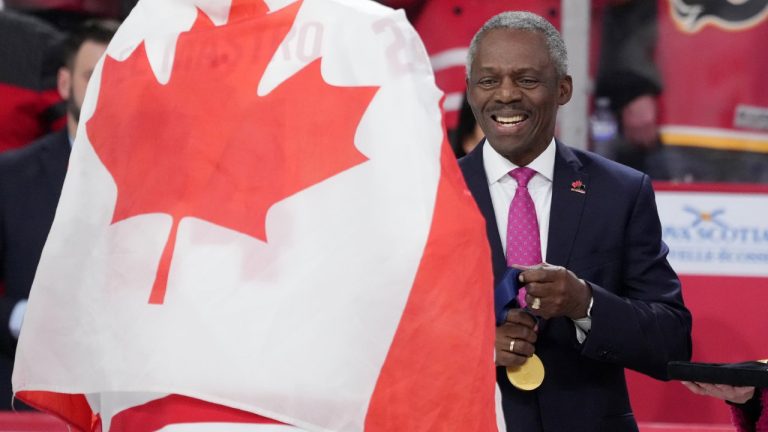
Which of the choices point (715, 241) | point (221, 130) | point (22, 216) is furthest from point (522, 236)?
point (22, 216)

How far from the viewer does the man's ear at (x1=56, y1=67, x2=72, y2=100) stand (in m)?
4.04

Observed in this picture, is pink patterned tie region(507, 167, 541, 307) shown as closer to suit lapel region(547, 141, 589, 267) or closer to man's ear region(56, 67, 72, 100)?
suit lapel region(547, 141, 589, 267)

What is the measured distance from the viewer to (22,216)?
362 centimetres

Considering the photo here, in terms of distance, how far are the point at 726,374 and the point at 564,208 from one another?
0.44m

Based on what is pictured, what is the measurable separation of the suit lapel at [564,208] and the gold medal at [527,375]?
8.0 inches

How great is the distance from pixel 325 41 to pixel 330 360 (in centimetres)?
42

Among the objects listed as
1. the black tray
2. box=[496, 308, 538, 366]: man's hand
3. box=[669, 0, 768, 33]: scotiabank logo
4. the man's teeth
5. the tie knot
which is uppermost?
box=[669, 0, 768, 33]: scotiabank logo

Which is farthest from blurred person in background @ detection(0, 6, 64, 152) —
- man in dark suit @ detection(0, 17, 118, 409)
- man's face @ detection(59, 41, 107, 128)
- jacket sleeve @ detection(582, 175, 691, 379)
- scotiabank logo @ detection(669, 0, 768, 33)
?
jacket sleeve @ detection(582, 175, 691, 379)

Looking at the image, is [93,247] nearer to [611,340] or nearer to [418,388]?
[418,388]

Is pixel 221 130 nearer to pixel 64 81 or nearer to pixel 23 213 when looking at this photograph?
pixel 23 213

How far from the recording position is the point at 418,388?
60.6 inches

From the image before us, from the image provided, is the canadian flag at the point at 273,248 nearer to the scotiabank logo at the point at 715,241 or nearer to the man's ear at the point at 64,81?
the scotiabank logo at the point at 715,241

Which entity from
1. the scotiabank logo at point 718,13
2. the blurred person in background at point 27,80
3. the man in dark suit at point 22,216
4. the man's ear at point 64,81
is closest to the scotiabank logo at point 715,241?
the scotiabank logo at point 718,13

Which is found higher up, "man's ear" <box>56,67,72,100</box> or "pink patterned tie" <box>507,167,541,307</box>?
"man's ear" <box>56,67,72,100</box>
